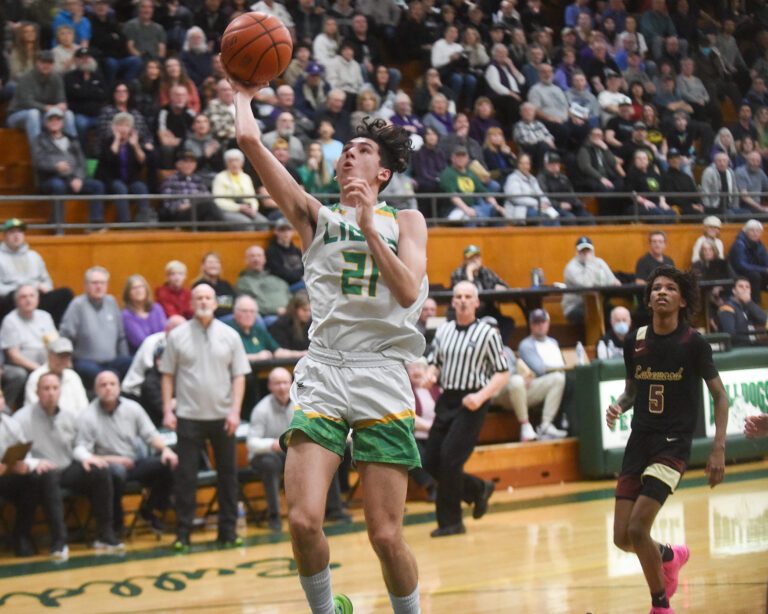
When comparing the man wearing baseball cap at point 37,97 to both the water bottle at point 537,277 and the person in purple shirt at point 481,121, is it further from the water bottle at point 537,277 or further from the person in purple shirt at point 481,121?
the person in purple shirt at point 481,121

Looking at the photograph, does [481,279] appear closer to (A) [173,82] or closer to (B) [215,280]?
(B) [215,280]

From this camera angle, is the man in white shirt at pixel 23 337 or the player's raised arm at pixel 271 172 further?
the man in white shirt at pixel 23 337

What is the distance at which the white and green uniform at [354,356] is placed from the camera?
5.04m

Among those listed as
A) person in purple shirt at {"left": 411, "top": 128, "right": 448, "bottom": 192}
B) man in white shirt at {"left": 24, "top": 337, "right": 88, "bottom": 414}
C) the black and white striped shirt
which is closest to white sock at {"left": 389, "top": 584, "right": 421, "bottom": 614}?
the black and white striped shirt

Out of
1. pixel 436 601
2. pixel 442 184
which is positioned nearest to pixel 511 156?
pixel 442 184

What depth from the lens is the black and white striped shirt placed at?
973 centimetres

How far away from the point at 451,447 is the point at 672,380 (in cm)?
344

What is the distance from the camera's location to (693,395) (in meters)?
6.54

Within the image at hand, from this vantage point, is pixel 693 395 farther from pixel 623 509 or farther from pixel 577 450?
pixel 577 450

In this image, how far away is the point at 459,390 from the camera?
32.2 ft

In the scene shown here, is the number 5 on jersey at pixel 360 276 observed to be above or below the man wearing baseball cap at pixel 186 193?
above

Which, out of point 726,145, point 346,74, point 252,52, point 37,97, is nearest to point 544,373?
point 346,74

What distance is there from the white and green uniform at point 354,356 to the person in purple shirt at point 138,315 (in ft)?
21.1

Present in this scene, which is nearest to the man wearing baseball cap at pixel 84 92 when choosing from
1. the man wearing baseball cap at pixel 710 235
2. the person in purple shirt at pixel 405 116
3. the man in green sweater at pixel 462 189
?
the person in purple shirt at pixel 405 116
